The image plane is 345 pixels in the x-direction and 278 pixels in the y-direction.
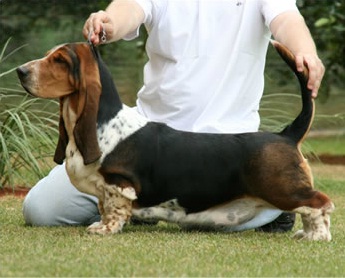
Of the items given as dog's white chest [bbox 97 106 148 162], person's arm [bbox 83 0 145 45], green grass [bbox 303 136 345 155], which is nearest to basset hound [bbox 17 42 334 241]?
dog's white chest [bbox 97 106 148 162]

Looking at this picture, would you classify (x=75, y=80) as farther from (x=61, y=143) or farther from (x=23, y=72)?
(x=61, y=143)

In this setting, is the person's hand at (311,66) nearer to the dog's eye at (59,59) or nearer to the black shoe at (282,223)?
the black shoe at (282,223)

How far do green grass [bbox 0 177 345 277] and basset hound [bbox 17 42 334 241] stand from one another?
14 centimetres

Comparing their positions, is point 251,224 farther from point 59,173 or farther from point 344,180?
point 344,180

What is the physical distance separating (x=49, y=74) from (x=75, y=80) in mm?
118

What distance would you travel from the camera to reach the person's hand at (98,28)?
15.0 ft

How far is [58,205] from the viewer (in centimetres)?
541

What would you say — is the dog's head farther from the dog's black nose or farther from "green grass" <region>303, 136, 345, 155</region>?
"green grass" <region>303, 136, 345, 155</region>

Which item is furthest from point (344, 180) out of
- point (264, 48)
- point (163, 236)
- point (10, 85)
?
point (163, 236)

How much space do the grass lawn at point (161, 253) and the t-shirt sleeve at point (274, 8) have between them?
3.57ft

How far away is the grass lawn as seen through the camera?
3883 millimetres

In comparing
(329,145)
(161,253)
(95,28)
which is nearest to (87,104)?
(95,28)

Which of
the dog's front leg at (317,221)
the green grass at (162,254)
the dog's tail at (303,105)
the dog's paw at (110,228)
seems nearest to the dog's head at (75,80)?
the dog's paw at (110,228)

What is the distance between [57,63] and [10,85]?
15.7ft
